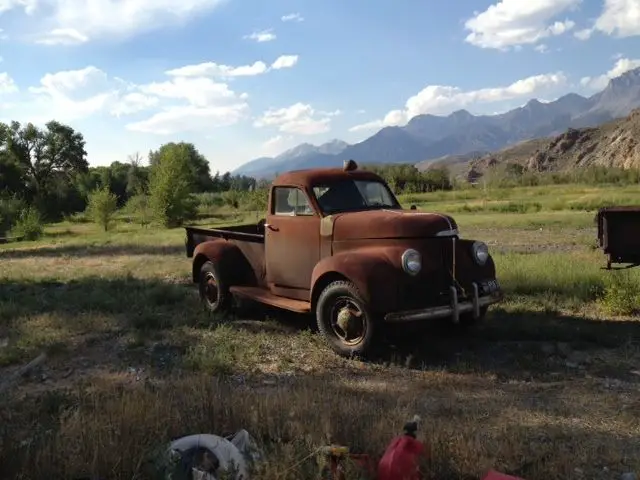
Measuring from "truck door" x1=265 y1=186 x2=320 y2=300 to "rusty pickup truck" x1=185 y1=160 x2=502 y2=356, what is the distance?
0.01m

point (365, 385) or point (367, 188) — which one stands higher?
point (367, 188)

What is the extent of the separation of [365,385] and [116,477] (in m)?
3.08

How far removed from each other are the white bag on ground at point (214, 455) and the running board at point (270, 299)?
412 cm

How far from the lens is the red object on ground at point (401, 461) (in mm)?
3043

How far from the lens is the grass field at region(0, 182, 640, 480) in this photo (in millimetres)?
3439

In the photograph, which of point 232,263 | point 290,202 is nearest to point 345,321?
point 290,202

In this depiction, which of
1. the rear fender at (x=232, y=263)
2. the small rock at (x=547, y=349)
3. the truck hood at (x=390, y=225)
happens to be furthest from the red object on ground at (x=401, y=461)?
the rear fender at (x=232, y=263)

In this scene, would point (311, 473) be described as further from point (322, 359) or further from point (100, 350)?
point (100, 350)

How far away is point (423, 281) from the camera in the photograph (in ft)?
21.9

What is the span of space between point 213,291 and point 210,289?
9 cm

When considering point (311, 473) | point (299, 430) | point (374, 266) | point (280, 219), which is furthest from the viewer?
point (280, 219)

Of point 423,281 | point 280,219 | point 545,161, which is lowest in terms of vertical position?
point 423,281

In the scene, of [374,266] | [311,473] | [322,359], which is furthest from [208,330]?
[311,473]

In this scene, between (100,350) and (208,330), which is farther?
(208,330)
